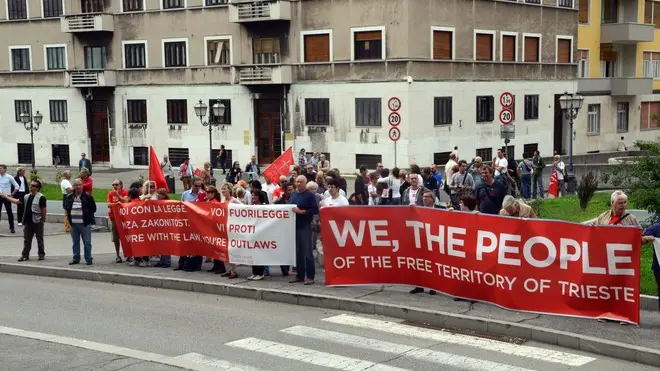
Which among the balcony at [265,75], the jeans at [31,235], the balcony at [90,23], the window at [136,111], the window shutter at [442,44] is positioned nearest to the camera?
the jeans at [31,235]

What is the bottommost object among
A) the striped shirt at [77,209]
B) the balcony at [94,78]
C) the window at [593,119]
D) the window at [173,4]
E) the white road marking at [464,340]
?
the white road marking at [464,340]

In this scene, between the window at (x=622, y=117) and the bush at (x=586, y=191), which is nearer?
the bush at (x=586, y=191)

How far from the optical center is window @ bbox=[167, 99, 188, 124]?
149 ft

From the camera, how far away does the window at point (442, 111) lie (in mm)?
40281

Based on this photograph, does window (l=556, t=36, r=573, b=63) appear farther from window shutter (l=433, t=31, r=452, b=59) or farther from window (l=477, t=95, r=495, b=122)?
window shutter (l=433, t=31, r=452, b=59)

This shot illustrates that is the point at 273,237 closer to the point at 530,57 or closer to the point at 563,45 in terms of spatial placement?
the point at 530,57

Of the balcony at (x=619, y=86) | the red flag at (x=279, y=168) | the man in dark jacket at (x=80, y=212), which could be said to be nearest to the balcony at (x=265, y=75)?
the red flag at (x=279, y=168)

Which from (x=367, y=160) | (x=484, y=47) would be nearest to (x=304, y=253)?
(x=367, y=160)

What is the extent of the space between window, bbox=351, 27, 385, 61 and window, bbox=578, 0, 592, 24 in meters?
18.4

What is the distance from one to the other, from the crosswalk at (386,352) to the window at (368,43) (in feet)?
92.9

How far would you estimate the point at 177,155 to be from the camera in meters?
45.9

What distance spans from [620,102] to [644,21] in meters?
5.90

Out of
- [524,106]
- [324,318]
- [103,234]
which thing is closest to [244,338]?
[324,318]

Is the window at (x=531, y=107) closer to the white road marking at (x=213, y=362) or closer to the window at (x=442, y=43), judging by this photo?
the window at (x=442, y=43)
